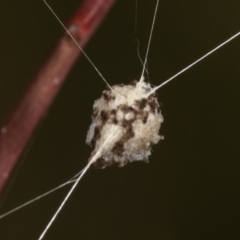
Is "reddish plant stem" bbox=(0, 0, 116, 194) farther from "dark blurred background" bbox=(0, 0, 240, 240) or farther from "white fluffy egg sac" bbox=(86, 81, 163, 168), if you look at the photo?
"dark blurred background" bbox=(0, 0, 240, 240)

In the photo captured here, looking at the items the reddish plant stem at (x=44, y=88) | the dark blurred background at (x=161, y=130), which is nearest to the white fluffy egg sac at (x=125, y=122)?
the reddish plant stem at (x=44, y=88)

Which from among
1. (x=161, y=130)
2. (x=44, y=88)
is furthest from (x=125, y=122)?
(x=161, y=130)

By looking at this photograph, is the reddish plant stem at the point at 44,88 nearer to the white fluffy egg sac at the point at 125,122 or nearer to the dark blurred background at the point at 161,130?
the white fluffy egg sac at the point at 125,122

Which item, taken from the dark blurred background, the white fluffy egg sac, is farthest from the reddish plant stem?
the dark blurred background

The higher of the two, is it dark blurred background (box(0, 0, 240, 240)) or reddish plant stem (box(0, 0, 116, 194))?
reddish plant stem (box(0, 0, 116, 194))

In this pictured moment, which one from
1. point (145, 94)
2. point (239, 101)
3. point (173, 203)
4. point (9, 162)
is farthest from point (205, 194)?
point (9, 162)

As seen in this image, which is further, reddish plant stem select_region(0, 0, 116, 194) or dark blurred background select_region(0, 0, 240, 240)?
dark blurred background select_region(0, 0, 240, 240)
